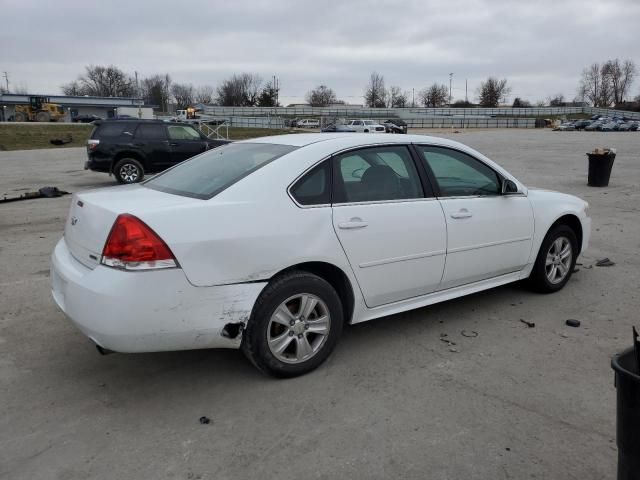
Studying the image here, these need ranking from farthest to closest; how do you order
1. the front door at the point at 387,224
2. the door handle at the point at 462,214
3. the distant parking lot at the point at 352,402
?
the door handle at the point at 462,214 < the front door at the point at 387,224 < the distant parking lot at the point at 352,402

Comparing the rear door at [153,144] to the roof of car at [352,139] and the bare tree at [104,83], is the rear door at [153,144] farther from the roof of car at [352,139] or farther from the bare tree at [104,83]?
the bare tree at [104,83]

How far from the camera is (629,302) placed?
4.96 m

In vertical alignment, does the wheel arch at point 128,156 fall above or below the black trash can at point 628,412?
above

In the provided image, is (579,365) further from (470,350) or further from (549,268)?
(549,268)

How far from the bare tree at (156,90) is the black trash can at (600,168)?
4502 inches

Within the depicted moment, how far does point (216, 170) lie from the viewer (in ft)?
12.7

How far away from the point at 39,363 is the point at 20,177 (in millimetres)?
14227

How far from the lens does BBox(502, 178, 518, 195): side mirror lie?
15.0ft

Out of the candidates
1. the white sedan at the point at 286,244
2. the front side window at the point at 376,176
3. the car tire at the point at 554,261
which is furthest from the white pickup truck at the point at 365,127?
the front side window at the point at 376,176

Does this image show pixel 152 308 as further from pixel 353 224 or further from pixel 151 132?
pixel 151 132

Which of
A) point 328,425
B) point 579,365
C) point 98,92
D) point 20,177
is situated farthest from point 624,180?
point 98,92

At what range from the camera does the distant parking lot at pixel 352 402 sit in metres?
2.70

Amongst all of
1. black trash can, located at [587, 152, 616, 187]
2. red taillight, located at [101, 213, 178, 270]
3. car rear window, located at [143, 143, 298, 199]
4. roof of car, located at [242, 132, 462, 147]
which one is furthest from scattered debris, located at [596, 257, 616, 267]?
black trash can, located at [587, 152, 616, 187]

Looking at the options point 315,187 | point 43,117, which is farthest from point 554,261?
point 43,117
